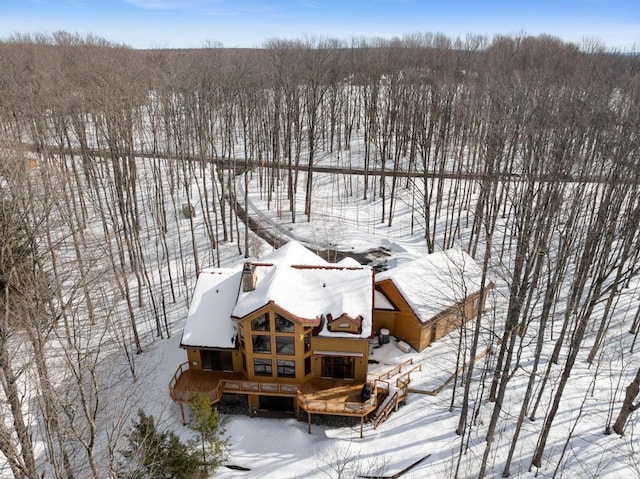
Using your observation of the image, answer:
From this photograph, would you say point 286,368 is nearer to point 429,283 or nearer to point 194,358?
point 194,358

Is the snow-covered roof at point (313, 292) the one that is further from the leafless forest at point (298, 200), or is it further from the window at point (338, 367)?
the leafless forest at point (298, 200)

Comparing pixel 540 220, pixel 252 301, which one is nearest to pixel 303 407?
pixel 252 301

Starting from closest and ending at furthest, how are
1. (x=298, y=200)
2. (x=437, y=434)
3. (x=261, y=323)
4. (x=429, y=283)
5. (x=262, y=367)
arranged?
(x=437, y=434), (x=261, y=323), (x=262, y=367), (x=429, y=283), (x=298, y=200)

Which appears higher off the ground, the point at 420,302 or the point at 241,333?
the point at 420,302

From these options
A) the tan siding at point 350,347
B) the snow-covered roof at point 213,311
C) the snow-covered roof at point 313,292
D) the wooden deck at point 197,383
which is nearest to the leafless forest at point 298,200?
the wooden deck at point 197,383

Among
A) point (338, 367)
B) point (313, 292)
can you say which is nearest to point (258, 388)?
point (338, 367)

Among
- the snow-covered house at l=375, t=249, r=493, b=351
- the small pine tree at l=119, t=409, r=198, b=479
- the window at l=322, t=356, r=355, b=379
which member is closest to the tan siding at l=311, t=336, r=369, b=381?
the window at l=322, t=356, r=355, b=379
